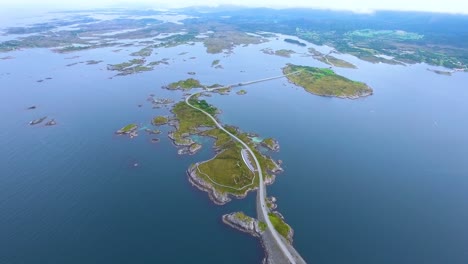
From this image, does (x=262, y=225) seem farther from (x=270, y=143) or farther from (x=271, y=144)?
(x=270, y=143)

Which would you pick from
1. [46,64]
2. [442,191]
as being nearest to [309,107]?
[442,191]

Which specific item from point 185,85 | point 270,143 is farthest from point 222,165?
point 185,85

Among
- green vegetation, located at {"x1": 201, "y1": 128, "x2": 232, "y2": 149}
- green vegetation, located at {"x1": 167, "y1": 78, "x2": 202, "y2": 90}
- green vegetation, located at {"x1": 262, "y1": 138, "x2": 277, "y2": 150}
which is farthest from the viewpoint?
green vegetation, located at {"x1": 167, "y1": 78, "x2": 202, "y2": 90}

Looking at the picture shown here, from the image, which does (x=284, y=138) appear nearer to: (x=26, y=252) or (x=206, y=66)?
(x=26, y=252)

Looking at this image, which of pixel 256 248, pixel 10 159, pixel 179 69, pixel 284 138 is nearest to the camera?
pixel 256 248

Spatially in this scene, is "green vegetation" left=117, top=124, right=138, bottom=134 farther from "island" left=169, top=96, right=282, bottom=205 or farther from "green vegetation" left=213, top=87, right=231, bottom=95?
"green vegetation" left=213, top=87, right=231, bottom=95

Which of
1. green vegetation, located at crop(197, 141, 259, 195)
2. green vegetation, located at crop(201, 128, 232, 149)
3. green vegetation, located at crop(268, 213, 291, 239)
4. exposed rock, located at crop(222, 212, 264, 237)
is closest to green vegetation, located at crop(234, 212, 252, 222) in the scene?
exposed rock, located at crop(222, 212, 264, 237)

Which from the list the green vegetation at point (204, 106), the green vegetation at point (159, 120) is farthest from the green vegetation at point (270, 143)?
the green vegetation at point (159, 120)
